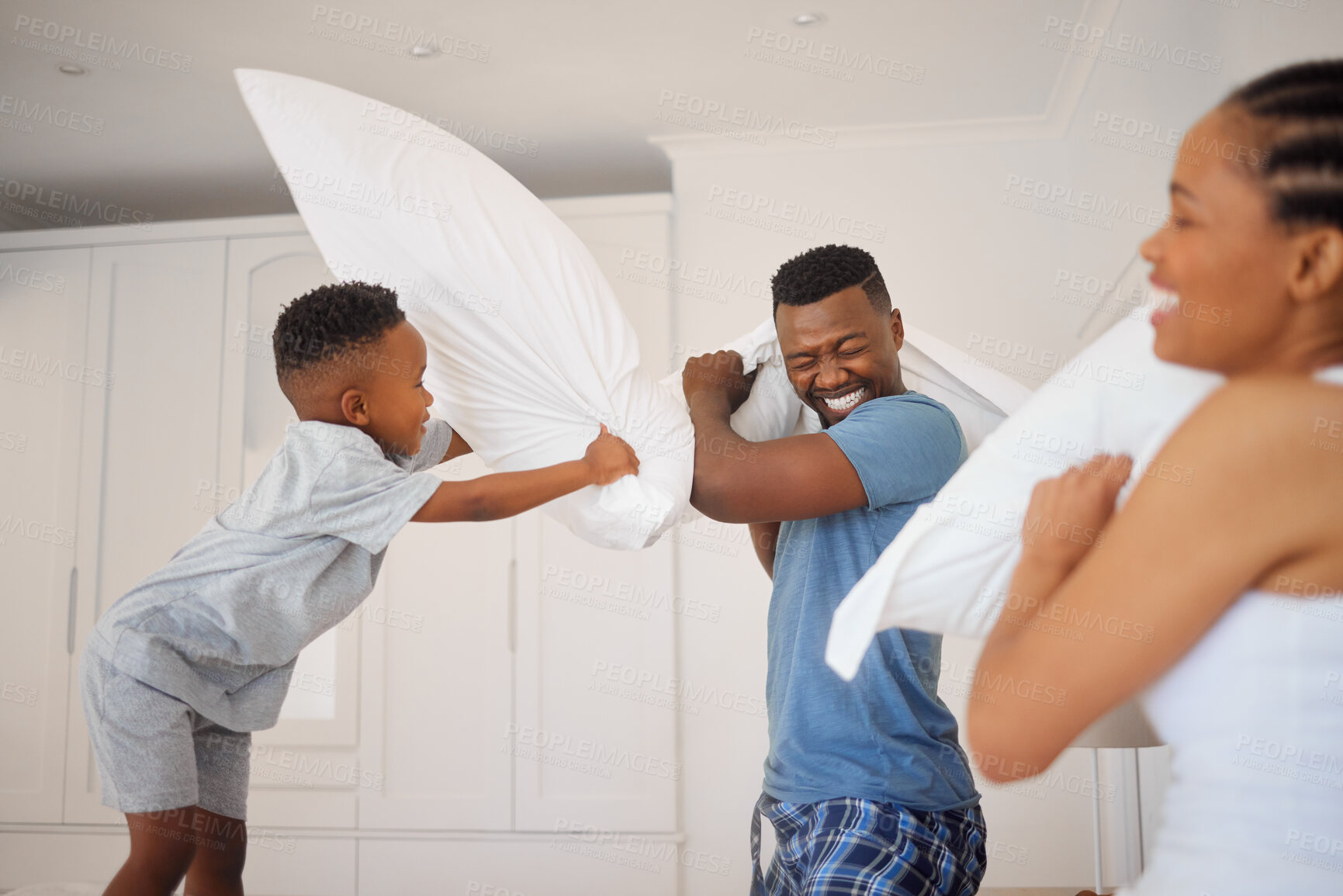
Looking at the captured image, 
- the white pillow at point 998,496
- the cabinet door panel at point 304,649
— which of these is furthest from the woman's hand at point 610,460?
the cabinet door panel at point 304,649

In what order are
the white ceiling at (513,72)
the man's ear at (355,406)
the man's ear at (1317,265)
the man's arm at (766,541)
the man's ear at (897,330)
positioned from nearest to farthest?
the man's ear at (1317,265) → the man's ear at (355,406) → the man's ear at (897,330) → the man's arm at (766,541) → the white ceiling at (513,72)

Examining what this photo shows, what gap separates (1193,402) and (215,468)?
135 inches

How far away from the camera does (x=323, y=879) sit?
312cm

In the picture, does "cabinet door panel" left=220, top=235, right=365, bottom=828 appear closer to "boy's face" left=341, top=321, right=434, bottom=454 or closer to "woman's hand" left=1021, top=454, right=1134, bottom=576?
"boy's face" left=341, top=321, right=434, bottom=454

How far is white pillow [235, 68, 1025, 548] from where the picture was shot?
1.12m

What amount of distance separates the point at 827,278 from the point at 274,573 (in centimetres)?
84

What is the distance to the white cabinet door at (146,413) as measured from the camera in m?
3.34

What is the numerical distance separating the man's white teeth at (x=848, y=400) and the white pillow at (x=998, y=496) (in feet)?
2.12

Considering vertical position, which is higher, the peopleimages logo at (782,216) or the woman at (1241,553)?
the peopleimages logo at (782,216)

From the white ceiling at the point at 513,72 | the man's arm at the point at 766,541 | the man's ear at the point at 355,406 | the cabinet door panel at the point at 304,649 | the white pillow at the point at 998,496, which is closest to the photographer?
the white pillow at the point at 998,496

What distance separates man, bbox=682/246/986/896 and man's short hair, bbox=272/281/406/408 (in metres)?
0.42

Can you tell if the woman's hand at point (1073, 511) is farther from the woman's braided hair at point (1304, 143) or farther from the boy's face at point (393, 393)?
the boy's face at point (393, 393)

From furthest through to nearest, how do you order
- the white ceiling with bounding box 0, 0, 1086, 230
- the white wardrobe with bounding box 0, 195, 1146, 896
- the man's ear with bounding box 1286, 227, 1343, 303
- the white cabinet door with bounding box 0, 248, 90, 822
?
the white cabinet door with bounding box 0, 248, 90, 822 → the white wardrobe with bounding box 0, 195, 1146, 896 → the white ceiling with bounding box 0, 0, 1086, 230 → the man's ear with bounding box 1286, 227, 1343, 303

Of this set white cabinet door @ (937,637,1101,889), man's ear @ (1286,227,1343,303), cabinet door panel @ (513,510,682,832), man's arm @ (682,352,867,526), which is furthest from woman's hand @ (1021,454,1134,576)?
cabinet door panel @ (513,510,682,832)
